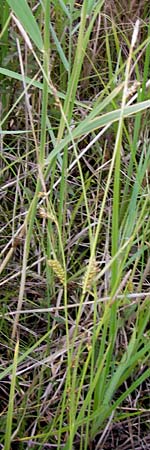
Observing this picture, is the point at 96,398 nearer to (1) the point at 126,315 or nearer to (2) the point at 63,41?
(1) the point at 126,315

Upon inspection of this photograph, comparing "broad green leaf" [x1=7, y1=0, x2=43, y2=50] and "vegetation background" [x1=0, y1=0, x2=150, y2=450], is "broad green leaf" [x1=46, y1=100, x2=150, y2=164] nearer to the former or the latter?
"vegetation background" [x1=0, y1=0, x2=150, y2=450]

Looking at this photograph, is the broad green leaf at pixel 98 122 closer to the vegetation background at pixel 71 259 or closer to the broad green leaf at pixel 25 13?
the vegetation background at pixel 71 259

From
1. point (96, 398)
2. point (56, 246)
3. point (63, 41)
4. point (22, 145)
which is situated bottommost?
point (96, 398)

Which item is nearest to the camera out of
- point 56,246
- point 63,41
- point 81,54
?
point 81,54

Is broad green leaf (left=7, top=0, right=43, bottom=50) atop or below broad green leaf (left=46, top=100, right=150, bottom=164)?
atop

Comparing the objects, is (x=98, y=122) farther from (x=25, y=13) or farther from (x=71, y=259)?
(x=71, y=259)

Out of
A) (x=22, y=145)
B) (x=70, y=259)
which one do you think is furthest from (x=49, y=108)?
(x=70, y=259)

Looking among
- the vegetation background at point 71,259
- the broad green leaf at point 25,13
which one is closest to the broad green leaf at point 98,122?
the vegetation background at point 71,259

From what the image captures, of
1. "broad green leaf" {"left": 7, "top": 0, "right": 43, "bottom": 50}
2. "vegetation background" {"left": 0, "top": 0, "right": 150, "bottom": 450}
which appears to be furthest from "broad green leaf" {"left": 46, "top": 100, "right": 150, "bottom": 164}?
"broad green leaf" {"left": 7, "top": 0, "right": 43, "bottom": 50}

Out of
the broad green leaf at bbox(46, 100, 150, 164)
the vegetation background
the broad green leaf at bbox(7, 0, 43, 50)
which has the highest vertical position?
the broad green leaf at bbox(7, 0, 43, 50)
